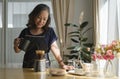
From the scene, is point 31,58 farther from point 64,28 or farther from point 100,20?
point 64,28

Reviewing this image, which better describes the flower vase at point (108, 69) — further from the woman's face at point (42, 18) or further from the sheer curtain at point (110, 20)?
the sheer curtain at point (110, 20)

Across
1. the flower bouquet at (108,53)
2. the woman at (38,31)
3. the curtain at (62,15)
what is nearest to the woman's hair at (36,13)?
the woman at (38,31)

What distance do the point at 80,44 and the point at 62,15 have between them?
75 cm

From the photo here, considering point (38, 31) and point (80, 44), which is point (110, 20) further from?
point (38, 31)

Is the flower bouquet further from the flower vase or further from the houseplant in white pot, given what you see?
the houseplant in white pot

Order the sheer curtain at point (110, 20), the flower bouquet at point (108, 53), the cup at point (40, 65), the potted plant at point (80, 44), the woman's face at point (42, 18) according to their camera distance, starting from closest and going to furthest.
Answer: the flower bouquet at point (108, 53) < the cup at point (40, 65) < the woman's face at point (42, 18) < the sheer curtain at point (110, 20) < the potted plant at point (80, 44)

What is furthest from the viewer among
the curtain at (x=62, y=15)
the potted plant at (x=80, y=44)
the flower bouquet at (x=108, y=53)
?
the curtain at (x=62, y=15)

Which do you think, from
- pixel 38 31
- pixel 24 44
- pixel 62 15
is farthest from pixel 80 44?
pixel 24 44

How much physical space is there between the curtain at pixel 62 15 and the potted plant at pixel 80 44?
15 centimetres

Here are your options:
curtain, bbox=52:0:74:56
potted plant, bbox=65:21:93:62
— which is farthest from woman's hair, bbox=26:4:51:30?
curtain, bbox=52:0:74:56

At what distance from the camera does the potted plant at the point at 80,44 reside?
4.71m

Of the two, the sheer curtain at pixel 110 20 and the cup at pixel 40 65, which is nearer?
the cup at pixel 40 65

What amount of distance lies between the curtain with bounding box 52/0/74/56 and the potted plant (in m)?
0.15

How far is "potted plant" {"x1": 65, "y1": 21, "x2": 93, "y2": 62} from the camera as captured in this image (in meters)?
4.71
